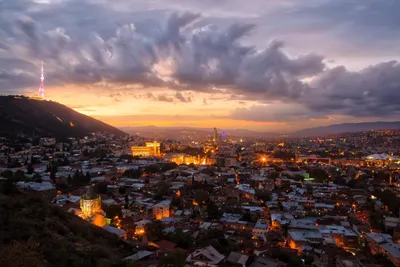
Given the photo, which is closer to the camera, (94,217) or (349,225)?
(94,217)

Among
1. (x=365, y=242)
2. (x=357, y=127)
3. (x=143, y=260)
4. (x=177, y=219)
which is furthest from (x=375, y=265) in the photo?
(x=357, y=127)

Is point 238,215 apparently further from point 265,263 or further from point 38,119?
point 38,119

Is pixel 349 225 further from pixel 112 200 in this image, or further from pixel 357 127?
pixel 357 127

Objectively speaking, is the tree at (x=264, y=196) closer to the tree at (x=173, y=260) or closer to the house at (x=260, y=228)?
the house at (x=260, y=228)

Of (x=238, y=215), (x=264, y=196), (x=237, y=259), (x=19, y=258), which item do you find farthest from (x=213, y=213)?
(x=19, y=258)

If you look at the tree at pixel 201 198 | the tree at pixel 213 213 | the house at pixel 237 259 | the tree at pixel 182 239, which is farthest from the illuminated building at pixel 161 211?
the house at pixel 237 259

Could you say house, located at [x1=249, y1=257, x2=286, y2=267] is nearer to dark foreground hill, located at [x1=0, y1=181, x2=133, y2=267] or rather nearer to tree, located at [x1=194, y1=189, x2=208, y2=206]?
dark foreground hill, located at [x1=0, y1=181, x2=133, y2=267]
